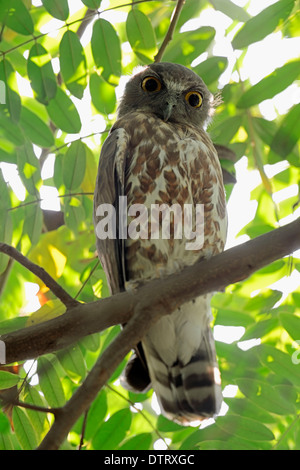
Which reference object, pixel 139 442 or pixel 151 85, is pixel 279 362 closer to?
pixel 139 442

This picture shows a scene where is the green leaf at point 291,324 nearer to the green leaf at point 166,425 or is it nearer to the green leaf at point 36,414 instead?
the green leaf at point 166,425

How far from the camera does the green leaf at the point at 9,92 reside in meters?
3.21

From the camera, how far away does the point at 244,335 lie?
123 inches

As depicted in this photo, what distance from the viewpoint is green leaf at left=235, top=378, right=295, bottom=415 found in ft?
9.38

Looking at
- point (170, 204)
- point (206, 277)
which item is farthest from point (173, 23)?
point (206, 277)

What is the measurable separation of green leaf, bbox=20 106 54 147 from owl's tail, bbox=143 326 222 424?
140 cm

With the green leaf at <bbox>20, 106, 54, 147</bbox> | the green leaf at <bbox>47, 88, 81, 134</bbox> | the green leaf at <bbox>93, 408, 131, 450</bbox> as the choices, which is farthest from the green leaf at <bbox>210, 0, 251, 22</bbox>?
the green leaf at <bbox>93, 408, 131, 450</bbox>

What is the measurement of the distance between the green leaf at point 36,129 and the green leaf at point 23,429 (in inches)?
64.7

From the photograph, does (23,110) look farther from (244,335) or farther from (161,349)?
(244,335)

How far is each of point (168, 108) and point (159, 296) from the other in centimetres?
176

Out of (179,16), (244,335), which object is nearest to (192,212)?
(244,335)

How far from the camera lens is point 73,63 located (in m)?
3.23

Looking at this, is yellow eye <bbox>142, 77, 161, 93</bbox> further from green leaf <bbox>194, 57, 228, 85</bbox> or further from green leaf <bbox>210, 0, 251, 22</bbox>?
green leaf <bbox>210, 0, 251, 22</bbox>
